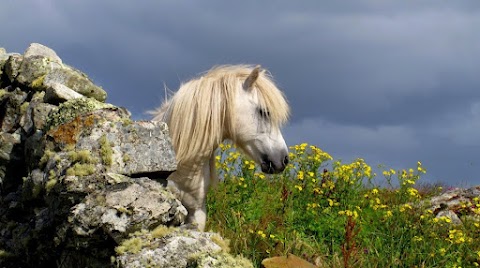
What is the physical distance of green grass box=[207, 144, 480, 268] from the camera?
22.2 ft

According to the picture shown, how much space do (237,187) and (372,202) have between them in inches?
78.6

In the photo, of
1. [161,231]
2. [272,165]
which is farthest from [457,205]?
[161,231]

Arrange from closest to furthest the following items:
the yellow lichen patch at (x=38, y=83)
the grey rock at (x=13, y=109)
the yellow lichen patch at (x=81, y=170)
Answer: the yellow lichen patch at (x=81, y=170) < the yellow lichen patch at (x=38, y=83) < the grey rock at (x=13, y=109)

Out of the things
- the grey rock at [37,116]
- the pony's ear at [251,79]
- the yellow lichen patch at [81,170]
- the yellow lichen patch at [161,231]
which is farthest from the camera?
the grey rock at [37,116]

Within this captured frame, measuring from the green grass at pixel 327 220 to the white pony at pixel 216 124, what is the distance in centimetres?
67

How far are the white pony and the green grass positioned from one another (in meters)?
0.67

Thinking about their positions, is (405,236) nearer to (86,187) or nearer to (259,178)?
(259,178)

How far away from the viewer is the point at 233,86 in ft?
19.7

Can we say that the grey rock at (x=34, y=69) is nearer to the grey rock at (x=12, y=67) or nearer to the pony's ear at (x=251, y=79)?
the grey rock at (x=12, y=67)

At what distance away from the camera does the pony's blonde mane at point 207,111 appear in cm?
580

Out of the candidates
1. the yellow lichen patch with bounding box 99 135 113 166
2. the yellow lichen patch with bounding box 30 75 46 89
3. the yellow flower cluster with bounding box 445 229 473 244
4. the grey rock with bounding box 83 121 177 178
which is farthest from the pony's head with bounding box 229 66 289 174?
the yellow flower cluster with bounding box 445 229 473 244

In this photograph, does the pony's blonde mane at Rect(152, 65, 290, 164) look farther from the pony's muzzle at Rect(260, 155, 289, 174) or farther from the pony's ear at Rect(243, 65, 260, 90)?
the pony's muzzle at Rect(260, 155, 289, 174)

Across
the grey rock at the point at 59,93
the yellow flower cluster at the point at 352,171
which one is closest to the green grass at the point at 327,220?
the yellow flower cluster at the point at 352,171

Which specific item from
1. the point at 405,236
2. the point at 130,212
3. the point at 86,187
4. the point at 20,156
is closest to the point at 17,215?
the point at 20,156
